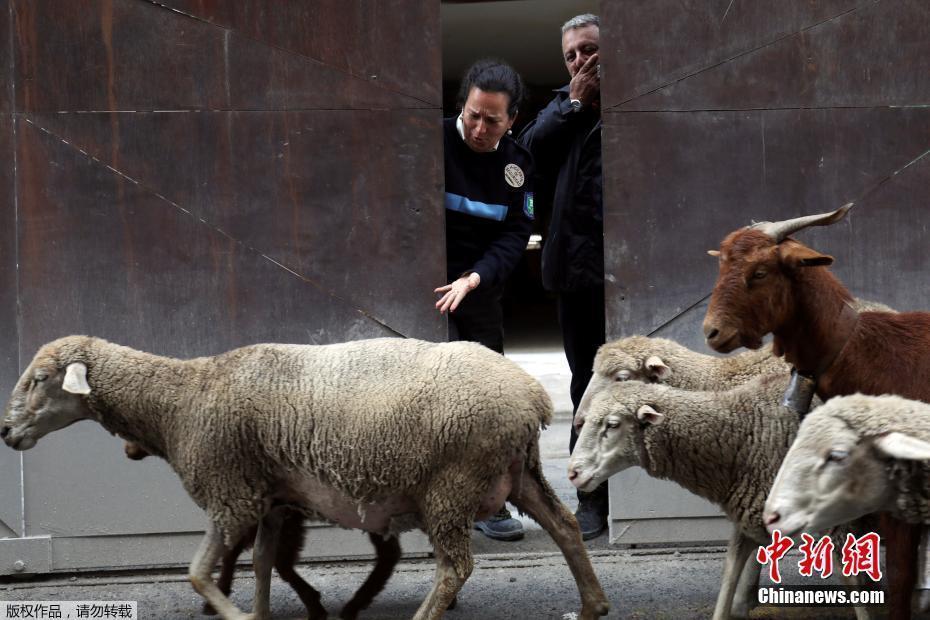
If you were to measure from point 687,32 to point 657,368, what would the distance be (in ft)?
5.97

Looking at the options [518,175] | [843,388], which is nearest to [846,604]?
[843,388]

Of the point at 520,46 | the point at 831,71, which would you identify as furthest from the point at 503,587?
the point at 520,46

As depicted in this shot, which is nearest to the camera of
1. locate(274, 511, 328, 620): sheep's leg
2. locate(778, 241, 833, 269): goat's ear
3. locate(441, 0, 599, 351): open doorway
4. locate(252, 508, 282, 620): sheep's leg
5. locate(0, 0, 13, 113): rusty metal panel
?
locate(778, 241, 833, 269): goat's ear

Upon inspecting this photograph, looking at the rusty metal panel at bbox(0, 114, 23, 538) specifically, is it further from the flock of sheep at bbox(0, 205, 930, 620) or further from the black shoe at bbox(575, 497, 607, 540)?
the black shoe at bbox(575, 497, 607, 540)

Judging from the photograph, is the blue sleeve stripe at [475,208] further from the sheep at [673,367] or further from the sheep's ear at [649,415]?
the sheep's ear at [649,415]

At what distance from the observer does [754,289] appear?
402 cm

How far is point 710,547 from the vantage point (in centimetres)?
574

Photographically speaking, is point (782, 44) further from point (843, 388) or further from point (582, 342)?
point (843, 388)

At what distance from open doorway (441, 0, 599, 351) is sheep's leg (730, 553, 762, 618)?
4982 millimetres

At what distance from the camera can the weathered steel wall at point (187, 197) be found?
5441 millimetres

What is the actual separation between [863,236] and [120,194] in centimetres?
356

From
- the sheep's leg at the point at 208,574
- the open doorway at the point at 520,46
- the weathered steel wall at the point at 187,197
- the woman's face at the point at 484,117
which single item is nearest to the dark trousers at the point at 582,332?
the weathered steel wall at the point at 187,197

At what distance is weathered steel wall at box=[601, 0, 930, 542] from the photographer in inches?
219

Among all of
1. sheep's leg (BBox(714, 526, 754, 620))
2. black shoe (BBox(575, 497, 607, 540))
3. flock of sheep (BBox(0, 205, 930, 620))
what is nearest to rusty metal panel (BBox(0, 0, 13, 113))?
flock of sheep (BBox(0, 205, 930, 620))
